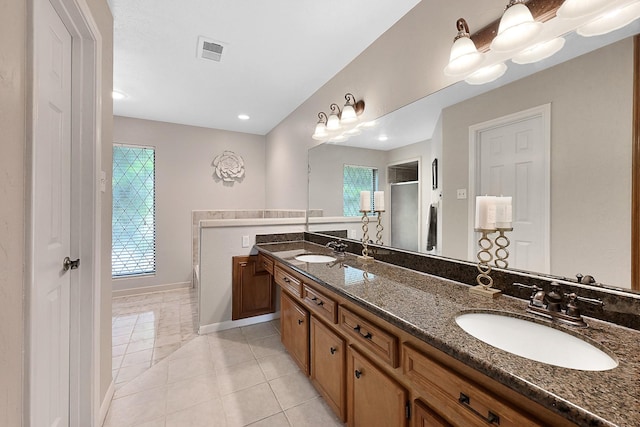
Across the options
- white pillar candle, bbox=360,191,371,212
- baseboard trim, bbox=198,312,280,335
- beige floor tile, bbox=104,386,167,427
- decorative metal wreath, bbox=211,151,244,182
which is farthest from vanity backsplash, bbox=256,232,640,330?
decorative metal wreath, bbox=211,151,244,182

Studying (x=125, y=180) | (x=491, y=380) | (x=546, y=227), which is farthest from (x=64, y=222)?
(x=125, y=180)

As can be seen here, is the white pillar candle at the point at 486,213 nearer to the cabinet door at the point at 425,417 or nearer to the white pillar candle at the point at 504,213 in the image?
the white pillar candle at the point at 504,213

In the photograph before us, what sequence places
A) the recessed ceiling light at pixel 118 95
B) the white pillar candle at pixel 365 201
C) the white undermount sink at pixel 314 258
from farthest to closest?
the recessed ceiling light at pixel 118 95 < the white undermount sink at pixel 314 258 < the white pillar candle at pixel 365 201

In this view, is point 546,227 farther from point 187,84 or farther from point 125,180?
point 125,180

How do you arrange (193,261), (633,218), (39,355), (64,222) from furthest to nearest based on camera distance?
1. (193,261)
2. (64,222)
3. (39,355)
4. (633,218)

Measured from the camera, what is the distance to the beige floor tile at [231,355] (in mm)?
2123

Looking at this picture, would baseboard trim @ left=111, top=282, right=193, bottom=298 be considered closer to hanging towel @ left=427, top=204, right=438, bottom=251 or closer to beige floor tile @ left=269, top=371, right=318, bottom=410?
beige floor tile @ left=269, top=371, right=318, bottom=410

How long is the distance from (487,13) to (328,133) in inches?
58.7

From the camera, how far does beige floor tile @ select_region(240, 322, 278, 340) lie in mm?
2568

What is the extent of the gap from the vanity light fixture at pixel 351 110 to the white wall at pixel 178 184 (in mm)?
2656

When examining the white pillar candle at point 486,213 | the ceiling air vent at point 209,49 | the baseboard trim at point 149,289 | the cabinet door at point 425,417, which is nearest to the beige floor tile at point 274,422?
the cabinet door at point 425,417

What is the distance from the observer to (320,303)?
5.01ft

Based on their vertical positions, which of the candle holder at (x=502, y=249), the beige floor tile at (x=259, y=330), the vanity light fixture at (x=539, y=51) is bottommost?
the beige floor tile at (x=259, y=330)

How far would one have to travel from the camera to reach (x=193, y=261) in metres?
4.09
